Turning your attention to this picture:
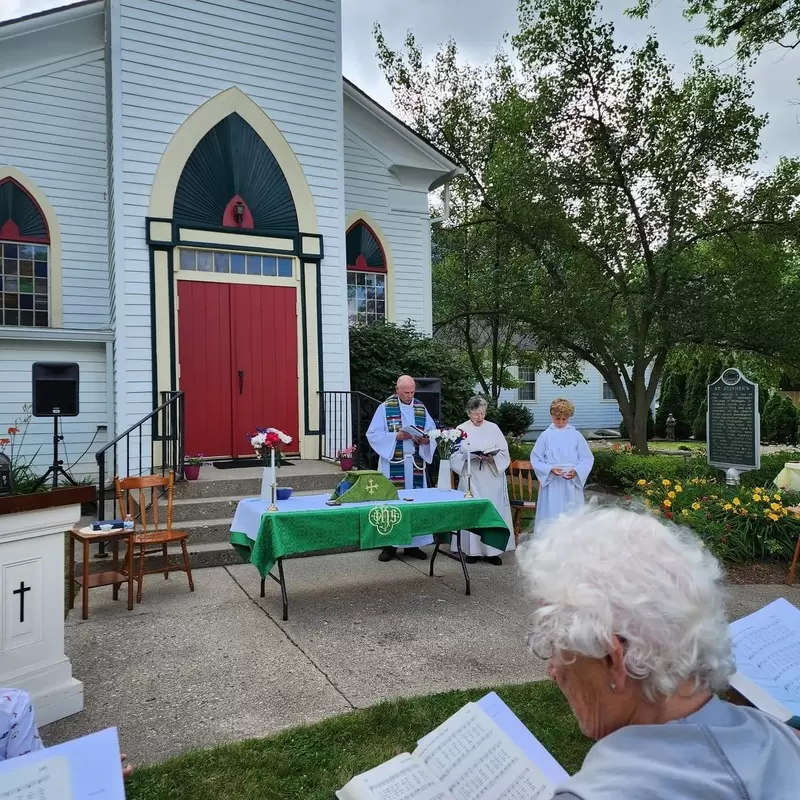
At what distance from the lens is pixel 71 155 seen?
32.6 feet

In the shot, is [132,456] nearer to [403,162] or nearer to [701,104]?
[403,162]

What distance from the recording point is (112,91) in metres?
8.60

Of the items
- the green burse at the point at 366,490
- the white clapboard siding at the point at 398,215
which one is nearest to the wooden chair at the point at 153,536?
the green burse at the point at 366,490

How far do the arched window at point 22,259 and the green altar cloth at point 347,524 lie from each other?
6.65m

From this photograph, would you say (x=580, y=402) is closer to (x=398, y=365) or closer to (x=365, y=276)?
(x=365, y=276)

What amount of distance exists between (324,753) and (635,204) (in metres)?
11.2

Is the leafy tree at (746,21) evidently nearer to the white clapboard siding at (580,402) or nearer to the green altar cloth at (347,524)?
the green altar cloth at (347,524)

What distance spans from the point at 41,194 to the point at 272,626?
8.24 meters

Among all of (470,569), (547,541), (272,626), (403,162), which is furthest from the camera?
(403,162)

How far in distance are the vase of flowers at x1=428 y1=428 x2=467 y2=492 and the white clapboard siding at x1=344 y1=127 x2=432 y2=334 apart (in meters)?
5.73

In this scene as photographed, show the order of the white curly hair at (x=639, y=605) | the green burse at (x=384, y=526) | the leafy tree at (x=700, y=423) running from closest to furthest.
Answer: the white curly hair at (x=639, y=605), the green burse at (x=384, y=526), the leafy tree at (x=700, y=423)

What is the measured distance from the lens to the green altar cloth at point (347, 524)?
484 centimetres

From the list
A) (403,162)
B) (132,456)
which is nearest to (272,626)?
(132,456)

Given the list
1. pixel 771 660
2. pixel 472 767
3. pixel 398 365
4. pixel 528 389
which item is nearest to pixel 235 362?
pixel 398 365
